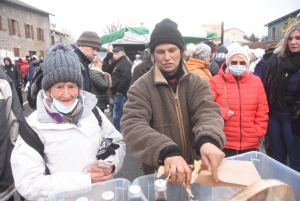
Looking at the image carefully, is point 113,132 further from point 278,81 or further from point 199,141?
point 278,81

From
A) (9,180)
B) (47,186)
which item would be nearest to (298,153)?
(47,186)

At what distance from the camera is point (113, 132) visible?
1.87 metres

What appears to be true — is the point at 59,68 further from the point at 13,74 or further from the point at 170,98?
the point at 13,74

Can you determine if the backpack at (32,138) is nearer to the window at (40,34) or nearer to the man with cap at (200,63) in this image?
the man with cap at (200,63)

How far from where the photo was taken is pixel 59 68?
162cm

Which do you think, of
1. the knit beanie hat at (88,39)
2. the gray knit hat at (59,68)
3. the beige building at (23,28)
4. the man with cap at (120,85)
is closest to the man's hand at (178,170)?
the gray knit hat at (59,68)

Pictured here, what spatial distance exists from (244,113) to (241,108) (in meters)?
0.06

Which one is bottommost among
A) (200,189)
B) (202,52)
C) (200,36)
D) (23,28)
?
(200,189)

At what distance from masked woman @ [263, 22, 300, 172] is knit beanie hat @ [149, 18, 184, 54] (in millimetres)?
1687

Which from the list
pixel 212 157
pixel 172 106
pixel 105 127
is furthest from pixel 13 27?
pixel 212 157

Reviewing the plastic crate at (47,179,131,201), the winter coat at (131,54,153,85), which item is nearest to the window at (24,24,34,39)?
the winter coat at (131,54,153,85)

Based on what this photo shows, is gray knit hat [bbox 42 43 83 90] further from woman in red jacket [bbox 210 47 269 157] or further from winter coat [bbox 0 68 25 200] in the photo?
woman in red jacket [bbox 210 47 269 157]

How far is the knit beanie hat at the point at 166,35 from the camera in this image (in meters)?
1.54

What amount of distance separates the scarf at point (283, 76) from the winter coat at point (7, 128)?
2.69 metres
